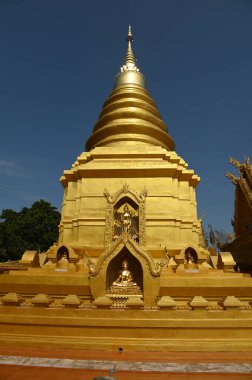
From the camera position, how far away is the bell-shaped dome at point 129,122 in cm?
1446

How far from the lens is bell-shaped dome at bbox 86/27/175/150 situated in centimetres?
1446

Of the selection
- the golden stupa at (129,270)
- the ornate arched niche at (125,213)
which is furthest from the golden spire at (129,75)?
the ornate arched niche at (125,213)

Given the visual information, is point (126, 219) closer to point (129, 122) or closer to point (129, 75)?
point (129, 122)

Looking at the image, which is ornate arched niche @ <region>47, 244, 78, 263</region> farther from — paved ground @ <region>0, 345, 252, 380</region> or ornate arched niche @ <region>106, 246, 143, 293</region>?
paved ground @ <region>0, 345, 252, 380</region>

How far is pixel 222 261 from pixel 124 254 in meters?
3.44

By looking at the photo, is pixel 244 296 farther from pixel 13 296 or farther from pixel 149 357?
pixel 13 296

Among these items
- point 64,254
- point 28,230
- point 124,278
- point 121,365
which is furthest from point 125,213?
point 28,230

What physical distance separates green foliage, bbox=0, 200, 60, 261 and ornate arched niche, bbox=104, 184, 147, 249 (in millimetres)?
17013

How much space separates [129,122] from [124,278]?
28.9 ft

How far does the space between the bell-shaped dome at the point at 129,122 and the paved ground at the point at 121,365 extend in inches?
400

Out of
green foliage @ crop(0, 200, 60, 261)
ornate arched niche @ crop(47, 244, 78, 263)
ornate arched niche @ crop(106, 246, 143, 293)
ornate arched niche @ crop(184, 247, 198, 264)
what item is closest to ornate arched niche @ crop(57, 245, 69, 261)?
ornate arched niche @ crop(47, 244, 78, 263)

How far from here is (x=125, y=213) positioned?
10.6 m

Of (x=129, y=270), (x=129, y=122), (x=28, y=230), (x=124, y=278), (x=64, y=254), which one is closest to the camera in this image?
(x=124, y=278)

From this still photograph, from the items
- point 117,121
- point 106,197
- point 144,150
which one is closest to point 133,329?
point 106,197
